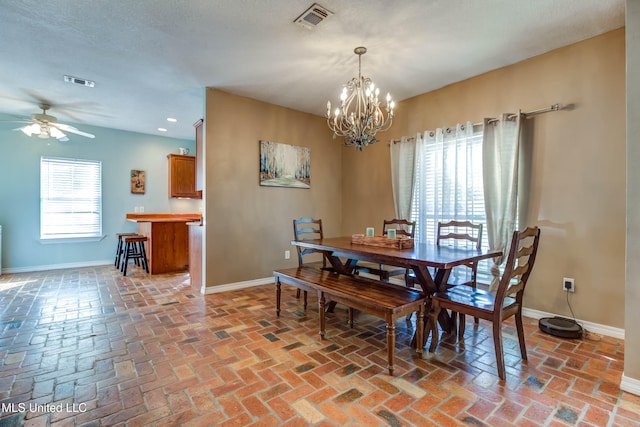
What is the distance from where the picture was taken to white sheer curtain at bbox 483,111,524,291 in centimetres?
297

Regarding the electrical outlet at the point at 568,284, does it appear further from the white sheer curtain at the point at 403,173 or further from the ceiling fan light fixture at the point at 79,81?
the ceiling fan light fixture at the point at 79,81

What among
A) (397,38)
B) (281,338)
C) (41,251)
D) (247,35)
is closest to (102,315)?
(281,338)

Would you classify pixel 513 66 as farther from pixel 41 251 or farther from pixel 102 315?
pixel 41 251

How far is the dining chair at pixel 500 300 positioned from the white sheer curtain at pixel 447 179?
4.39 feet

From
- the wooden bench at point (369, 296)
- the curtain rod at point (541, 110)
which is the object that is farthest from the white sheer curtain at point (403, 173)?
the wooden bench at point (369, 296)

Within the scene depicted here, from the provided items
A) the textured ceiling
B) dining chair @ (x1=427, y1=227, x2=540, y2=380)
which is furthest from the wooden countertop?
dining chair @ (x1=427, y1=227, x2=540, y2=380)

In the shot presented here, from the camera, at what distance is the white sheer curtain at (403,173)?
3996mm

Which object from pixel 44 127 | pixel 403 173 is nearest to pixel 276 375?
pixel 403 173

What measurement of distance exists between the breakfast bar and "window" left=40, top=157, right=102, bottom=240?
3.99 feet

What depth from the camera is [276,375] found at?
1.94 metres

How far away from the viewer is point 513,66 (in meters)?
3.12

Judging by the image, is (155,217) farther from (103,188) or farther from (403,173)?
(403,173)

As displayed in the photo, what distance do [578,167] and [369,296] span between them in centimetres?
231

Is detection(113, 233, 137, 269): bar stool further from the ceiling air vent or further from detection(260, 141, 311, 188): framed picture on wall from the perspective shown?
the ceiling air vent
